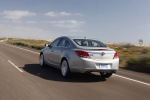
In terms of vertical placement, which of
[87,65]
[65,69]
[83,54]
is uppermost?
[83,54]

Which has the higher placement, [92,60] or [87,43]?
[87,43]

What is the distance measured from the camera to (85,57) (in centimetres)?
970

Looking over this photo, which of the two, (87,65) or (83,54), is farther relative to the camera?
(83,54)

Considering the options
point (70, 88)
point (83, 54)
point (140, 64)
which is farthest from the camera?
point (140, 64)

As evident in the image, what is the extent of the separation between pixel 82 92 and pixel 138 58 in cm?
868

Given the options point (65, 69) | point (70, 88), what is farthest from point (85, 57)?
point (70, 88)

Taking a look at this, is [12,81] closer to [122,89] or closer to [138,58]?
[122,89]

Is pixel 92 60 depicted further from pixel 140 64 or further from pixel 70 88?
pixel 140 64

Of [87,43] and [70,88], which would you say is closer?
[70,88]

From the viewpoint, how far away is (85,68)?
9.62 meters

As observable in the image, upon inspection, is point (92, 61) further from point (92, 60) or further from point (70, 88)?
point (70, 88)

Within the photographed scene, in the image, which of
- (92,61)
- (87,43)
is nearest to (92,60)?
(92,61)

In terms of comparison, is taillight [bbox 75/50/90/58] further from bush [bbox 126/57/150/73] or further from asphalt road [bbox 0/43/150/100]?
bush [bbox 126/57/150/73]

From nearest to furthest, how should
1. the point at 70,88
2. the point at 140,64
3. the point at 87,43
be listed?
the point at 70,88 < the point at 87,43 < the point at 140,64
